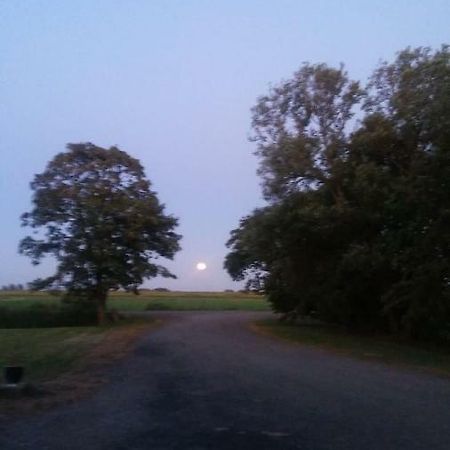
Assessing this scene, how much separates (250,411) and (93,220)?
105 ft

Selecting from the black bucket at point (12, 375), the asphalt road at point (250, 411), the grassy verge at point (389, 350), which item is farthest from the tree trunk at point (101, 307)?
the black bucket at point (12, 375)

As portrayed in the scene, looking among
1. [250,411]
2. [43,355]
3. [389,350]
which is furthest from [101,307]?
[250,411]

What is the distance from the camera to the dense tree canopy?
69.4 feet

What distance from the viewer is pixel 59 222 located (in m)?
42.4

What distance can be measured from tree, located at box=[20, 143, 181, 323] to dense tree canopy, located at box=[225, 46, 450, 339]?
1308 cm

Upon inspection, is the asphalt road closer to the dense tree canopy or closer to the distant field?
the dense tree canopy

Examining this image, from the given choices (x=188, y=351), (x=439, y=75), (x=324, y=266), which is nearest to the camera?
(x=439, y=75)

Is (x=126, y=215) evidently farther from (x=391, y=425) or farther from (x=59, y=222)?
(x=391, y=425)

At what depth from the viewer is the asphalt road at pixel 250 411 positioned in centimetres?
855

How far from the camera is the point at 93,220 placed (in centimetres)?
4138

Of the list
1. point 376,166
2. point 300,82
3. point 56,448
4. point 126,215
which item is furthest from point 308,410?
point 126,215

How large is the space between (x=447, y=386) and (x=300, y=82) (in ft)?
54.2

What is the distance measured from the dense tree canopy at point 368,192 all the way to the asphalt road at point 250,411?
5710 mm

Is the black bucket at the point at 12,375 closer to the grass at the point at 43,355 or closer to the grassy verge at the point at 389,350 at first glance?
the grass at the point at 43,355
